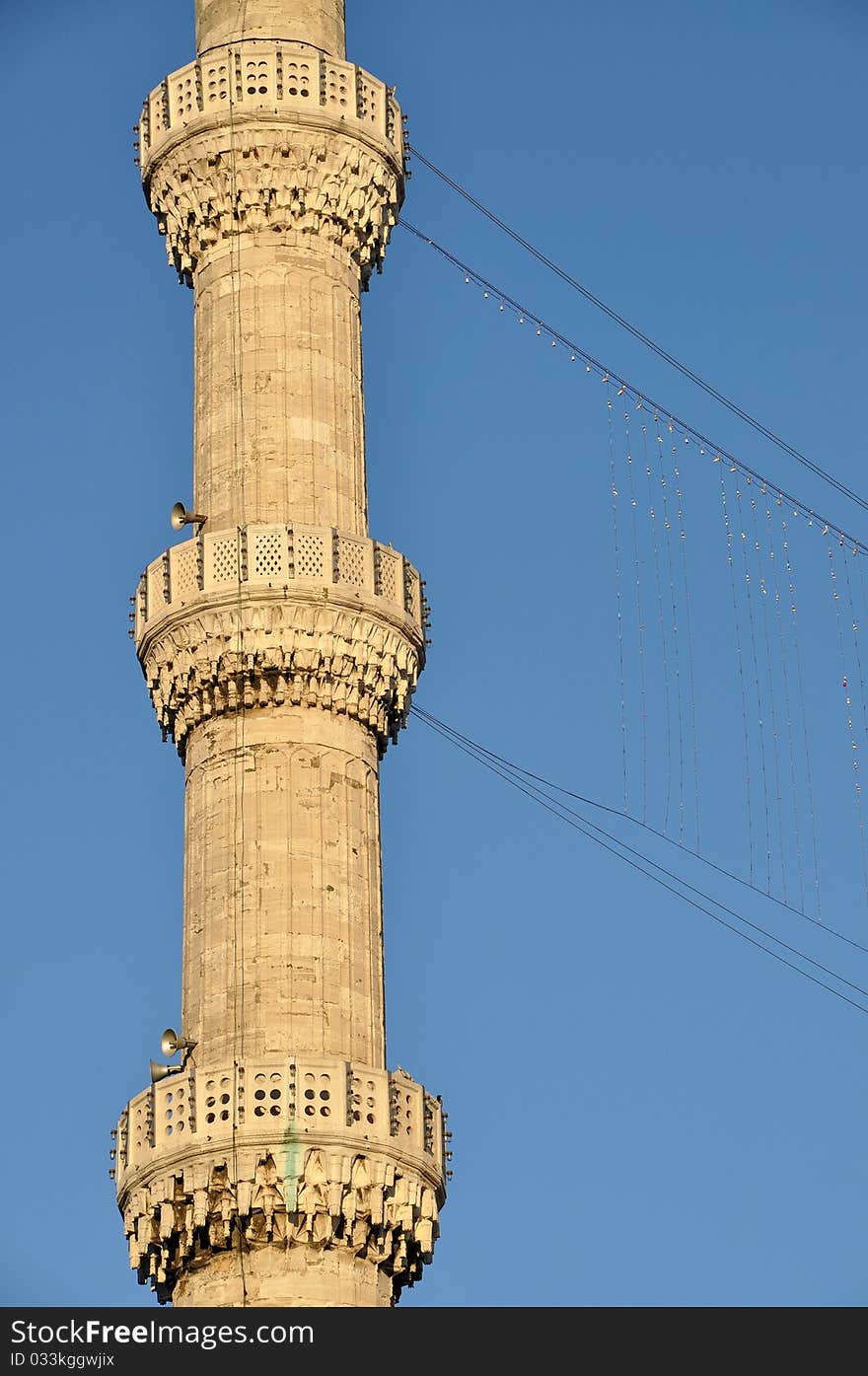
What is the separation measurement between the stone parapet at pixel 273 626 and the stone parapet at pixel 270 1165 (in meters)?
4.88

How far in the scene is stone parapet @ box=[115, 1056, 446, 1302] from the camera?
3997 cm

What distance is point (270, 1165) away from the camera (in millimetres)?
39906

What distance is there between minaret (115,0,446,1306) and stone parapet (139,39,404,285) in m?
0.04

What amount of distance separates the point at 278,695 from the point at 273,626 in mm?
814

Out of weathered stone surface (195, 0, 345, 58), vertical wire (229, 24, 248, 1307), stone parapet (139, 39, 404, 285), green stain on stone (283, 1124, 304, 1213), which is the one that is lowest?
green stain on stone (283, 1124, 304, 1213)

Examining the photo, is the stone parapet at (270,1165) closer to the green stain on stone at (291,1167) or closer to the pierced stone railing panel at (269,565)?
the green stain on stone at (291,1167)

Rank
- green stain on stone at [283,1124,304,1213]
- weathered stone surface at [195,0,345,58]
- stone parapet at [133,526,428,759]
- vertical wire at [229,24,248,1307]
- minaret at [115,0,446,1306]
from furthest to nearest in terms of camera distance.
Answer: weathered stone surface at [195,0,345,58] < stone parapet at [133,526,428,759] < vertical wire at [229,24,248,1307] < minaret at [115,0,446,1306] < green stain on stone at [283,1124,304,1213]

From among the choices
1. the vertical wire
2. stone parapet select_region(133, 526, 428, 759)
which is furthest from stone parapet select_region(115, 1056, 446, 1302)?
stone parapet select_region(133, 526, 428, 759)

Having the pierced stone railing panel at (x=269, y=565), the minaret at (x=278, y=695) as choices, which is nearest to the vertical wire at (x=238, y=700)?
the minaret at (x=278, y=695)

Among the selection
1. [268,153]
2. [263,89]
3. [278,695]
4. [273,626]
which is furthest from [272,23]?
[278,695]

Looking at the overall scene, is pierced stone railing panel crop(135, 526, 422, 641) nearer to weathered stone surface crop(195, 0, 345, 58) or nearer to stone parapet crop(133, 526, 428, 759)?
stone parapet crop(133, 526, 428, 759)

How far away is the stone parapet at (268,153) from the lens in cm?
4559
